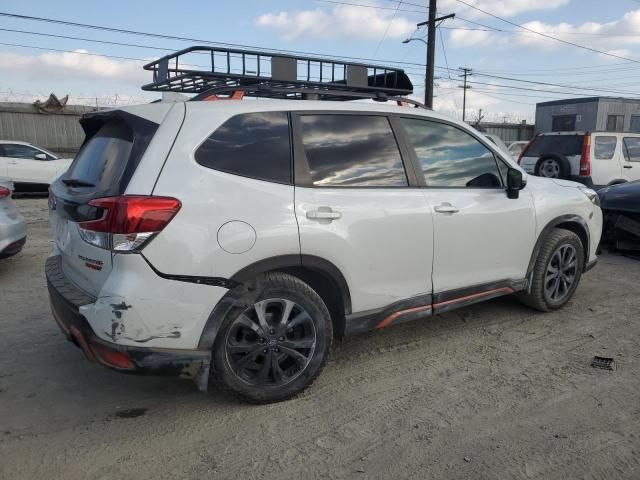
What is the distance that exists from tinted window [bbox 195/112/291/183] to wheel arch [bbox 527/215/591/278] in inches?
96.0

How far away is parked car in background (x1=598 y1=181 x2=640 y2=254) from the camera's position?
21.9 ft

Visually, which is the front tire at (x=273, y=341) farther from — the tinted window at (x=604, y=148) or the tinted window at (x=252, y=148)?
the tinted window at (x=604, y=148)

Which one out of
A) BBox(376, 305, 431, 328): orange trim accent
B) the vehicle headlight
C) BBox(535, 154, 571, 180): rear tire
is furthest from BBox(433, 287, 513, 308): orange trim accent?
BBox(535, 154, 571, 180): rear tire

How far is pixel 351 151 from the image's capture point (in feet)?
10.7

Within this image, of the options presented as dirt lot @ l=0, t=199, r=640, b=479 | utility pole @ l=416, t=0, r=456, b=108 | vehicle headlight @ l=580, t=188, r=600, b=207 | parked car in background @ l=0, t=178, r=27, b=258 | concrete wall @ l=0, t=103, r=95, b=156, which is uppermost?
utility pole @ l=416, t=0, r=456, b=108

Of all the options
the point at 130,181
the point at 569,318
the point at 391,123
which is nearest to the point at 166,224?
the point at 130,181

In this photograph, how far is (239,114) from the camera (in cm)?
289

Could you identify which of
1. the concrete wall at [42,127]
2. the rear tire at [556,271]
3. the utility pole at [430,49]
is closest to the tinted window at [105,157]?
the rear tire at [556,271]

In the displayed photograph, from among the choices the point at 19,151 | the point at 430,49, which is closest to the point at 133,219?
the point at 19,151

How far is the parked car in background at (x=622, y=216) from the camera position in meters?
6.66

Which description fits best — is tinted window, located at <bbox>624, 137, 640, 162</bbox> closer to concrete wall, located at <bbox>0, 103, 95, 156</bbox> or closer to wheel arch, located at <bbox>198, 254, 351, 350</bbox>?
wheel arch, located at <bbox>198, 254, 351, 350</bbox>

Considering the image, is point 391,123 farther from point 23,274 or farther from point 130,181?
point 23,274

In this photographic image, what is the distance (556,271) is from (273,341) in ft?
9.47

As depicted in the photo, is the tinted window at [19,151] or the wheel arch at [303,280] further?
the tinted window at [19,151]
